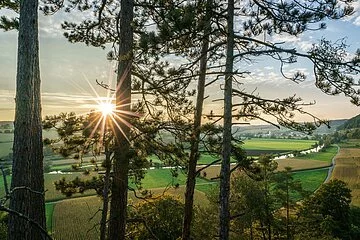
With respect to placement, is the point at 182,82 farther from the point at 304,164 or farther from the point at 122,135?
the point at 304,164

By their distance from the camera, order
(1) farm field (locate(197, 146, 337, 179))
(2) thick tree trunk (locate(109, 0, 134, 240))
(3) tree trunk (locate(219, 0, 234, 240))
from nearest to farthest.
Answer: (2) thick tree trunk (locate(109, 0, 134, 240)) → (3) tree trunk (locate(219, 0, 234, 240)) → (1) farm field (locate(197, 146, 337, 179))

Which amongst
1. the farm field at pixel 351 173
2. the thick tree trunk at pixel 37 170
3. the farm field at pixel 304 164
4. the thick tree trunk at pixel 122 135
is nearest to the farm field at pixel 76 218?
the thick tree trunk at pixel 122 135

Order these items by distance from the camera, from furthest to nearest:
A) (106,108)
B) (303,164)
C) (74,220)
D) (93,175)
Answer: (303,164)
(93,175)
(74,220)
(106,108)

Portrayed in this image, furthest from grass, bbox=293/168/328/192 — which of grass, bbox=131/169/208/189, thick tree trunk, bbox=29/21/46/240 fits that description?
thick tree trunk, bbox=29/21/46/240

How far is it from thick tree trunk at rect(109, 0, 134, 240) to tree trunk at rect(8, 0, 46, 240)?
163cm

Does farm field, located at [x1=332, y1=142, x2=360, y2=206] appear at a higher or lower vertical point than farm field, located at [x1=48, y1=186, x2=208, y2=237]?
higher

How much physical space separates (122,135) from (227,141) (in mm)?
2228

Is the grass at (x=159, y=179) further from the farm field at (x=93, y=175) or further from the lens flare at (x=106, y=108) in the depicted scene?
the lens flare at (x=106, y=108)

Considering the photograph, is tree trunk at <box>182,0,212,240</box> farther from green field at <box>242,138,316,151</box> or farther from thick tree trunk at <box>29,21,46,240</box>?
green field at <box>242,138,316,151</box>

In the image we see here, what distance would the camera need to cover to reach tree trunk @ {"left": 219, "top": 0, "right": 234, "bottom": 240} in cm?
652

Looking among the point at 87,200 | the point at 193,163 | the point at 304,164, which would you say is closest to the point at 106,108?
the point at 193,163

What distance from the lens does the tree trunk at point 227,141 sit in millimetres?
6520

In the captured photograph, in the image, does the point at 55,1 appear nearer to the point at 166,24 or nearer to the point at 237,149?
the point at 166,24

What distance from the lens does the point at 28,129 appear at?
4352 mm
